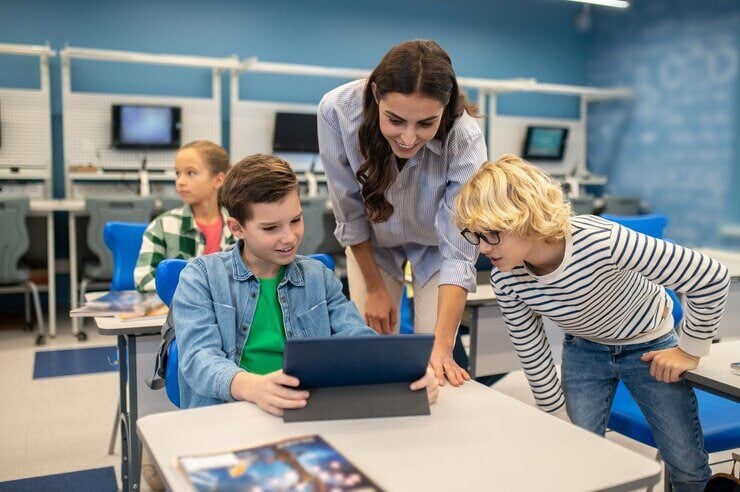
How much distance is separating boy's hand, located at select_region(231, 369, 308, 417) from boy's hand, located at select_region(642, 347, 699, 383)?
79 cm

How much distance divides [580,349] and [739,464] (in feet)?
3.60

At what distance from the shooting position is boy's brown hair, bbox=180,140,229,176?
8.36 ft

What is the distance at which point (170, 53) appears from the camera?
584 centimetres

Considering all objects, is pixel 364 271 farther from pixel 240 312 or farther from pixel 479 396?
pixel 479 396

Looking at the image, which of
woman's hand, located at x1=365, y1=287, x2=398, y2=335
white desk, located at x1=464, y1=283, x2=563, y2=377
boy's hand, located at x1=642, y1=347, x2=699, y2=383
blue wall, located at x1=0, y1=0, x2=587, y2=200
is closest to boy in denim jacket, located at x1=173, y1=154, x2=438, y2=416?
woman's hand, located at x1=365, y1=287, x2=398, y2=335

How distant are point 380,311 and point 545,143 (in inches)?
219

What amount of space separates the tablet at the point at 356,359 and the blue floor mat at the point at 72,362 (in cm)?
279

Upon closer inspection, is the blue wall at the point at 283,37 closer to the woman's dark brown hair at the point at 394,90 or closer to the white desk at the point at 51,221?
the white desk at the point at 51,221

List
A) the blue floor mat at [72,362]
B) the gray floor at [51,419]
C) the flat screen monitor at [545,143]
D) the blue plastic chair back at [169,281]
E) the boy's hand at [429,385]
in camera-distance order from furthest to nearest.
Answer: the flat screen monitor at [545,143], the blue floor mat at [72,362], the gray floor at [51,419], the blue plastic chair back at [169,281], the boy's hand at [429,385]

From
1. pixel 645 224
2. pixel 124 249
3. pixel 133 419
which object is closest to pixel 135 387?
pixel 133 419

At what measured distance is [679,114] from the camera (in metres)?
6.06

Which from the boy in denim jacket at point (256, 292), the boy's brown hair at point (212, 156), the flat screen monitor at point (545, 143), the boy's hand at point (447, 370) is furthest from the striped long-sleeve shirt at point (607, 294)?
the flat screen monitor at point (545, 143)

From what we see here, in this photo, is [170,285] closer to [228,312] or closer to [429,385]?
[228,312]

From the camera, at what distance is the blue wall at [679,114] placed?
5.66 meters
